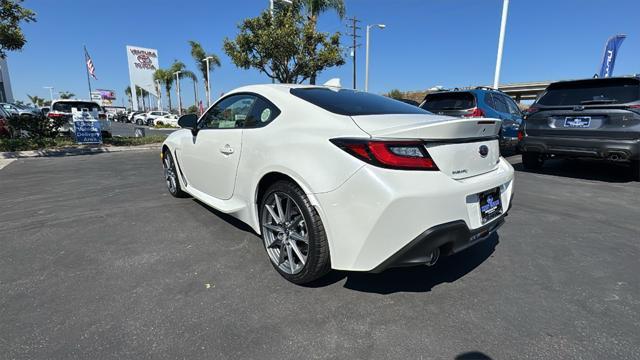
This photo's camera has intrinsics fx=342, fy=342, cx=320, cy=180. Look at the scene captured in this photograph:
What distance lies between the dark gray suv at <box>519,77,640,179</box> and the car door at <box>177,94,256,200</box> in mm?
5308

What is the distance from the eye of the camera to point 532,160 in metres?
6.81

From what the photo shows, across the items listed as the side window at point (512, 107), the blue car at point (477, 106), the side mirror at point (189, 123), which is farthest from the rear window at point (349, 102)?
the side window at point (512, 107)

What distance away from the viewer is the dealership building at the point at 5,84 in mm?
35750

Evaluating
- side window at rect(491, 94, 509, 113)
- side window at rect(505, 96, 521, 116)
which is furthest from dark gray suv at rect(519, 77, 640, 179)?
side window at rect(505, 96, 521, 116)

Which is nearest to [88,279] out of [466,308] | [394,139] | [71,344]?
[71,344]

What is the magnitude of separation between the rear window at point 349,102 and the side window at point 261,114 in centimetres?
22

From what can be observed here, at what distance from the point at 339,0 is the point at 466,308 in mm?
21875

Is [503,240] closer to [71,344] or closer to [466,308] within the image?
[466,308]

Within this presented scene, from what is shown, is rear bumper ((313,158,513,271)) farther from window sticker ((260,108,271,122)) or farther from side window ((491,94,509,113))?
side window ((491,94,509,113))

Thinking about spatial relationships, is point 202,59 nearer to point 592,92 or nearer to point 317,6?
point 317,6

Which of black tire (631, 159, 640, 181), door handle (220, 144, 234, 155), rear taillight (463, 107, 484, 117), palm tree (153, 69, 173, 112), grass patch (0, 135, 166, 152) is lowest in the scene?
black tire (631, 159, 640, 181)

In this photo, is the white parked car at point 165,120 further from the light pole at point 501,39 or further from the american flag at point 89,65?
the light pole at point 501,39

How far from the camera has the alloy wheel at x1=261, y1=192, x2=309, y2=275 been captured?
238 cm

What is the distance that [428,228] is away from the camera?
193 centimetres
